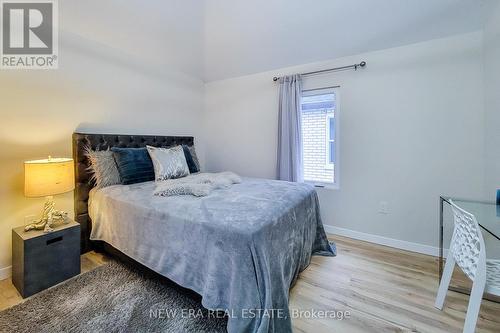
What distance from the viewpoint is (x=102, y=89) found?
2609 millimetres

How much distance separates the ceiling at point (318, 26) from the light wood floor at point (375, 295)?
2.35 metres

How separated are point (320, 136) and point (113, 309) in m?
2.81

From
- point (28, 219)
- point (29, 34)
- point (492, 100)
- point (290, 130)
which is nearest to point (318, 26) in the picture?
point (290, 130)

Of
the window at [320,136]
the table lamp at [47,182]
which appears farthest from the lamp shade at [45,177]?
the window at [320,136]

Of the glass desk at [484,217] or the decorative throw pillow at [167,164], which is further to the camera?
the decorative throw pillow at [167,164]

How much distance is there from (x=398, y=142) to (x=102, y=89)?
3.50m

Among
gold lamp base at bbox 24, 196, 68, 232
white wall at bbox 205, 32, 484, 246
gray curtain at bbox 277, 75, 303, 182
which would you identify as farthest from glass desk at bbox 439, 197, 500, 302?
gold lamp base at bbox 24, 196, 68, 232

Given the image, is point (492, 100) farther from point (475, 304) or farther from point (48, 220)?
point (48, 220)

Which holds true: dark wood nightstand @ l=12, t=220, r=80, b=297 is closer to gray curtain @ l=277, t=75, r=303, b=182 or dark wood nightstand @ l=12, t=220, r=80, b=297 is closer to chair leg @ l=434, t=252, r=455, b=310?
gray curtain @ l=277, t=75, r=303, b=182

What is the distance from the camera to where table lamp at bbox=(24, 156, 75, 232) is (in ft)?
5.76

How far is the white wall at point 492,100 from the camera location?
189 centimetres

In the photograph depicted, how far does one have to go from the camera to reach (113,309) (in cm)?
155

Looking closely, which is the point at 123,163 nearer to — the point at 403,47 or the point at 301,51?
the point at 301,51

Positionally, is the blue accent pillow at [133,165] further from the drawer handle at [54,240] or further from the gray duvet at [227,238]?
the drawer handle at [54,240]
